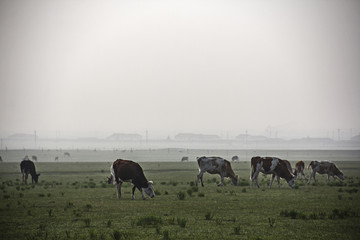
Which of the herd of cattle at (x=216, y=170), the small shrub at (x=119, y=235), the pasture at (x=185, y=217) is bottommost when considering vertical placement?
the pasture at (x=185, y=217)

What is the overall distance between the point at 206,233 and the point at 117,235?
3.61 metres

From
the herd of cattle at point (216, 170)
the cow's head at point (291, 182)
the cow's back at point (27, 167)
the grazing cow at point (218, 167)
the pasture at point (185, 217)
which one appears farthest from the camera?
the cow's back at point (27, 167)

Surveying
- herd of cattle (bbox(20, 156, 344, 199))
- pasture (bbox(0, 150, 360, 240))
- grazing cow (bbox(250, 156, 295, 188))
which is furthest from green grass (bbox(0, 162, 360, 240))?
grazing cow (bbox(250, 156, 295, 188))

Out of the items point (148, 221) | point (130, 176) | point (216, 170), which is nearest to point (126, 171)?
point (130, 176)

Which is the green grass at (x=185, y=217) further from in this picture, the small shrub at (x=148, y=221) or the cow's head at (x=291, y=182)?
the cow's head at (x=291, y=182)

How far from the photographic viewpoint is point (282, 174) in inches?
1485

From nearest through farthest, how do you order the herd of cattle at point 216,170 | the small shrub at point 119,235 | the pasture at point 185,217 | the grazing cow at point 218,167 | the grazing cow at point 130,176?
1. the small shrub at point 119,235
2. the pasture at point 185,217
3. the grazing cow at point 130,176
4. the herd of cattle at point 216,170
5. the grazing cow at point 218,167

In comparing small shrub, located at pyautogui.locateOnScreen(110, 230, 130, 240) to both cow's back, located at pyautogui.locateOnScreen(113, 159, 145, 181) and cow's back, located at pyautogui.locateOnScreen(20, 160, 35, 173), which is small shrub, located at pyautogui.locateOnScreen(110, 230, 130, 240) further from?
cow's back, located at pyautogui.locateOnScreen(20, 160, 35, 173)

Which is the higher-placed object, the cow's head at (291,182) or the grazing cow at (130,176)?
→ the grazing cow at (130,176)

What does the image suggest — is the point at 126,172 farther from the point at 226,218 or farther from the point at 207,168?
the point at 207,168

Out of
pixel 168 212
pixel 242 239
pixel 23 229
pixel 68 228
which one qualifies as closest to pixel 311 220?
pixel 242 239

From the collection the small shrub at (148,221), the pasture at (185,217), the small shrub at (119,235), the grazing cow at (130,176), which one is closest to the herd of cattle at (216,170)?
the grazing cow at (130,176)

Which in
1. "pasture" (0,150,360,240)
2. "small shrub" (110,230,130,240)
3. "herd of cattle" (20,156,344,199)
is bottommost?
"pasture" (0,150,360,240)

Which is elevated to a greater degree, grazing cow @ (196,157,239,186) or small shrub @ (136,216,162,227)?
grazing cow @ (196,157,239,186)
